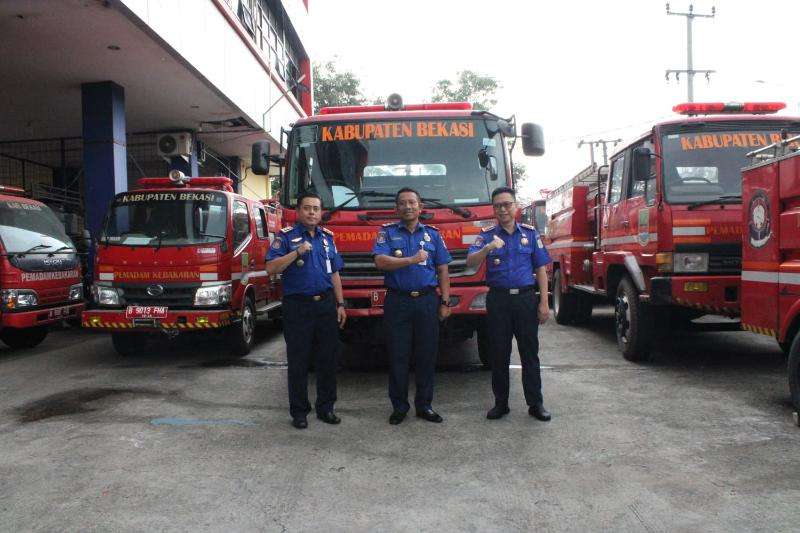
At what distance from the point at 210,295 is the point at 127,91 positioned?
21.4 feet

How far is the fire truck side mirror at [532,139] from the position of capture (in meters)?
6.68

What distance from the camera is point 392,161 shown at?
6.34 metres

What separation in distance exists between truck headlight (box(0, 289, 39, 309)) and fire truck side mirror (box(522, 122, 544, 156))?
623 centimetres

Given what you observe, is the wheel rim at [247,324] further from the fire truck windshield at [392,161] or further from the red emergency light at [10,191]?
the red emergency light at [10,191]

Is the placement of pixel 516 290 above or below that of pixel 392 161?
below

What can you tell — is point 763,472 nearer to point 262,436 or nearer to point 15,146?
point 262,436

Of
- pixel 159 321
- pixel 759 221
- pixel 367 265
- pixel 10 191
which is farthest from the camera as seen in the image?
pixel 10 191

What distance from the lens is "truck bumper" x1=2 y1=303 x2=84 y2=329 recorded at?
7.78 m

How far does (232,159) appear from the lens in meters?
19.5

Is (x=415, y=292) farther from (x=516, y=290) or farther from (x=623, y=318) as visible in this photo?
(x=623, y=318)

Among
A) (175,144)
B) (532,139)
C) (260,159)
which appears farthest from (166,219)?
(175,144)

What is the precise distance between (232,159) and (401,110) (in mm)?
13701

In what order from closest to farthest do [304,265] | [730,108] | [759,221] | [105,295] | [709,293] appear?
[304,265] → [759,221] → [709,293] → [730,108] → [105,295]

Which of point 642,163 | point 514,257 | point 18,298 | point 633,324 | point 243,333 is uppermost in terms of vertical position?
point 642,163
